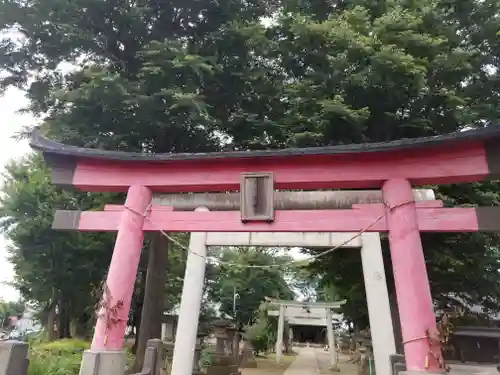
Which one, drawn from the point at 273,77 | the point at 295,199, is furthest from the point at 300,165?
the point at 273,77

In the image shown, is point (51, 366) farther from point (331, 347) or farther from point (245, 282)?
point (245, 282)

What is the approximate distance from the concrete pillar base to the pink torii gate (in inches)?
3.8

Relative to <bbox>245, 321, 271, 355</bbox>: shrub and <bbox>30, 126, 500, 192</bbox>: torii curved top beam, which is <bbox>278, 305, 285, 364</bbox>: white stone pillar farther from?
<bbox>30, 126, 500, 192</bbox>: torii curved top beam

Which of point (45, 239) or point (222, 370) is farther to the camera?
point (222, 370)

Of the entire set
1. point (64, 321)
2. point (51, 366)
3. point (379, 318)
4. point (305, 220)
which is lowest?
point (51, 366)

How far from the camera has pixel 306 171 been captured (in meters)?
6.07

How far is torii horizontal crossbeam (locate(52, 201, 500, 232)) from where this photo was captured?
5363mm

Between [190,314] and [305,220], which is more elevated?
[305,220]

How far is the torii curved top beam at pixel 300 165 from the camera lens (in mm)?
5422

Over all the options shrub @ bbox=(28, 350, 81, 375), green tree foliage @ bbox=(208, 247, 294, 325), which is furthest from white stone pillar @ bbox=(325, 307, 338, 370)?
shrub @ bbox=(28, 350, 81, 375)

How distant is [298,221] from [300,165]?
832 millimetres

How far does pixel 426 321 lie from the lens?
5.02m

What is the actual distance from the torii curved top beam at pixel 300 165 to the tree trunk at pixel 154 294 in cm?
572

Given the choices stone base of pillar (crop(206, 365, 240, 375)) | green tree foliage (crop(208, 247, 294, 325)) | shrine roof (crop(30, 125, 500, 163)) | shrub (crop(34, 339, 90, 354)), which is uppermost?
green tree foliage (crop(208, 247, 294, 325))
